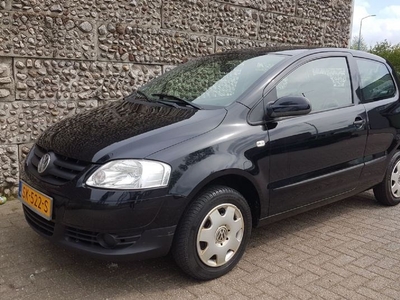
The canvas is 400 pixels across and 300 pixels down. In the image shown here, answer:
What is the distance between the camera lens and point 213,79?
12.0ft

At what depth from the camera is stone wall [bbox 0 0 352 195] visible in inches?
183

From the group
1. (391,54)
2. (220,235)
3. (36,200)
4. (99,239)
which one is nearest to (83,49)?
(36,200)

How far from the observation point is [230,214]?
119 inches

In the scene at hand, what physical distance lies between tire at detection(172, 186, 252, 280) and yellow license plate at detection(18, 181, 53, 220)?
2.93 feet

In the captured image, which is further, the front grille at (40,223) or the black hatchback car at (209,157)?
the front grille at (40,223)

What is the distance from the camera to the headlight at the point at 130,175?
2.63m

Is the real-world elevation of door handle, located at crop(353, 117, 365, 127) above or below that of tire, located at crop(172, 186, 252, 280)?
above

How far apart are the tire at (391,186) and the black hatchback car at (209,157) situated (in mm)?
345

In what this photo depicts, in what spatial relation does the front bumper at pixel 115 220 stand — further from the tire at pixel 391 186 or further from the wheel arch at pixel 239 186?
the tire at pixel 391 186

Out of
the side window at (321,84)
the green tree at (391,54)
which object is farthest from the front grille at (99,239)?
the green tree at (391,54)

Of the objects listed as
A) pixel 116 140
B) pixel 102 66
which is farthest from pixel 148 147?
pixel 102 66

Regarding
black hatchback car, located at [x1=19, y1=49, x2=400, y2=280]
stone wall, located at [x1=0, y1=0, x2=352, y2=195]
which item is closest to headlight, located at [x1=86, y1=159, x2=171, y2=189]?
black hatchback car, located at [x1=19, y1=49, x2=400, y2=280]

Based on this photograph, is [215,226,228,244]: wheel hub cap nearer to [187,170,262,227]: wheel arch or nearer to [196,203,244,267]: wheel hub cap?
[196,203,244,267]: wheel hub cap

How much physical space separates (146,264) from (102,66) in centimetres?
295
